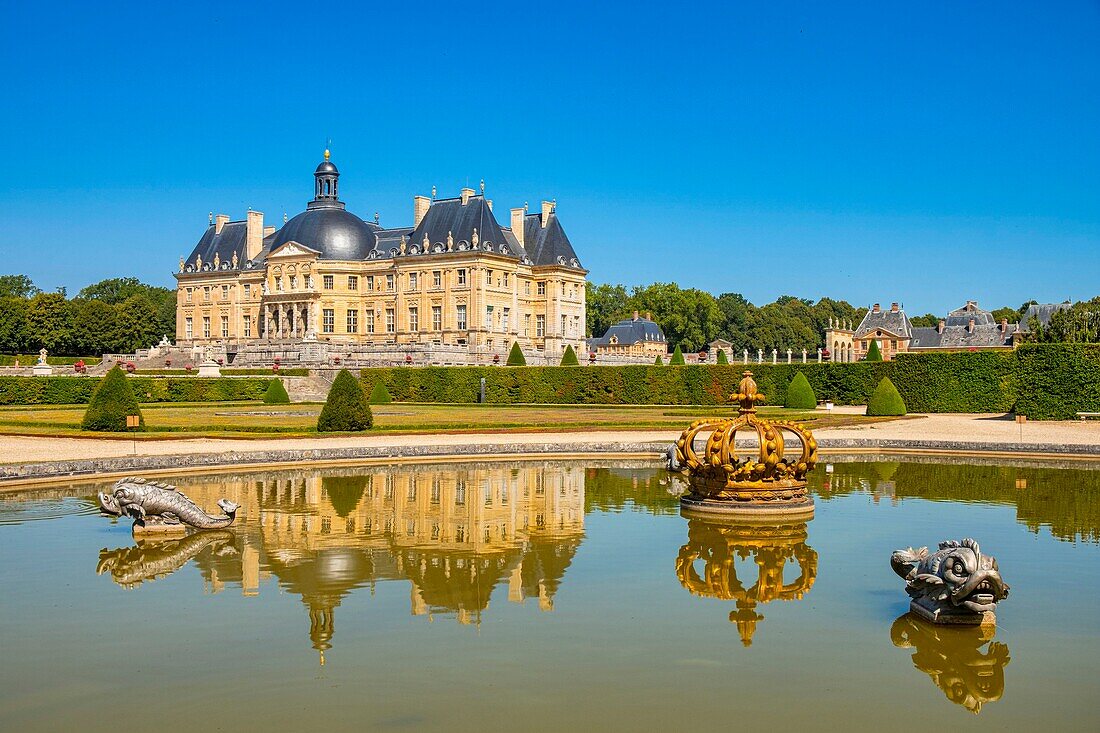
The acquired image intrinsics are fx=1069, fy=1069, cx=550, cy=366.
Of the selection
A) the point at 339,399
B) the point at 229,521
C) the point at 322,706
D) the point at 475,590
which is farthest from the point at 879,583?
the point at 339,399

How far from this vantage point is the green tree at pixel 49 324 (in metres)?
70.3

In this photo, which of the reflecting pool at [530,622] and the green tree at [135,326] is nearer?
the reflecting pool at [530,622]

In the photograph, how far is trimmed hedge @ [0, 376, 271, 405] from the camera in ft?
118

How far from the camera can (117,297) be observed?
95438 millimetres

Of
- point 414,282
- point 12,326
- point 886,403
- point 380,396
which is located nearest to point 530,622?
point 886,403

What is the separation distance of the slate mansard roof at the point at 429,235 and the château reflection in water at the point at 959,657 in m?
53.4

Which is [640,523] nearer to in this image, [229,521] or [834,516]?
[834,516]

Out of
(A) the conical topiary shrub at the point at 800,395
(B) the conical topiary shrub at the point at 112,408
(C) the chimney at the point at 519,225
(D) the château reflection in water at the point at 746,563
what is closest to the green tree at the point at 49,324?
(C) the chimney at the point at 519,225

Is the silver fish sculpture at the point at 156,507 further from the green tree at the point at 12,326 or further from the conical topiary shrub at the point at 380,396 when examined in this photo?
the green tree at the point at 12,326

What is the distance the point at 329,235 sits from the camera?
65062 millimetres

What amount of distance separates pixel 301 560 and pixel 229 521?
2.09m

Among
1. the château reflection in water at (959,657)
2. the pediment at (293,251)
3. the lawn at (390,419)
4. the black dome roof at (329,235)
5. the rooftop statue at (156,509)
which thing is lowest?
the château reflection in water at (959,657)

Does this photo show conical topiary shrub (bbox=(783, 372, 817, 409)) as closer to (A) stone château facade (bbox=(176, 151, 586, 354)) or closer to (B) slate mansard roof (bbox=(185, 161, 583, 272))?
(A) stone château facade (bbox=(176, 151, 586, 354))

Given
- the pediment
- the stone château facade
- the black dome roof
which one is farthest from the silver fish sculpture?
the black dome roof
